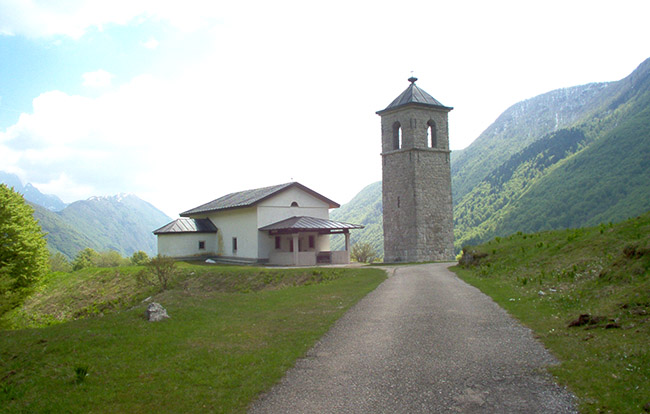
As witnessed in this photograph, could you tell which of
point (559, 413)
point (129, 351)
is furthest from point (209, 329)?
point (559, 413)

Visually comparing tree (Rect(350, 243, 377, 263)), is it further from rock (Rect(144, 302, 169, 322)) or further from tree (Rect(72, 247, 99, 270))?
tree (Rect(72, 247, 99, 270))

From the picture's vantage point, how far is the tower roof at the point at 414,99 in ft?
104

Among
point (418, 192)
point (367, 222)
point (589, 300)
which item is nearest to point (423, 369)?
point (589, 300)

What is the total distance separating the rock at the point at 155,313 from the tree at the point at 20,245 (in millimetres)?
13717

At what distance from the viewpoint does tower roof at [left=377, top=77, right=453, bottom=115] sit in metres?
31.7

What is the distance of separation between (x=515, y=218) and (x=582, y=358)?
83484 millimetres

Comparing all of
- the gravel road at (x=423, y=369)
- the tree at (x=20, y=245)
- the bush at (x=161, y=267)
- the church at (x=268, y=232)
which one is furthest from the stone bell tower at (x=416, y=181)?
the tree at (x=20, y=245)

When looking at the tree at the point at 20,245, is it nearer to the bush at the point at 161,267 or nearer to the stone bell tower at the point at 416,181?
the bush at the point at 161,267

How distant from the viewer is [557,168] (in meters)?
96.9

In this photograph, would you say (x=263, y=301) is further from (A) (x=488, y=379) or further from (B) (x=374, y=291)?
(A) (x=488, y=379)

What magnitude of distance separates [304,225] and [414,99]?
1219 centimetres

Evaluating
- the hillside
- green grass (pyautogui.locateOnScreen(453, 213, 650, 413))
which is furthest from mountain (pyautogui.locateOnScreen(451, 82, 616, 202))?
green grass (pyautogui.locateOnScreen(453, 213, 650, 413))

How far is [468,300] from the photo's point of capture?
11805 mm

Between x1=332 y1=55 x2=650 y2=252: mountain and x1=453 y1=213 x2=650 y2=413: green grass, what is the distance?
2231 inches
